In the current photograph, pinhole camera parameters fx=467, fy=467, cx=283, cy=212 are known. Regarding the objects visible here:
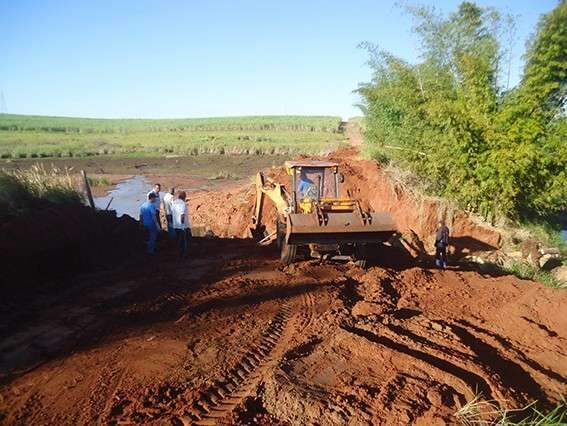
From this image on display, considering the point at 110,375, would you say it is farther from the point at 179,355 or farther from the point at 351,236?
the point at 351,236

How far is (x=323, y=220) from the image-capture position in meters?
9.34

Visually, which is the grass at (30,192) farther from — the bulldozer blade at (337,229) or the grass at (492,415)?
the grass at (492,415)

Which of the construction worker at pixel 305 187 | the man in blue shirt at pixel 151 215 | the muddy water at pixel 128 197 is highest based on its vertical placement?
the construction worker at pixel 305 187

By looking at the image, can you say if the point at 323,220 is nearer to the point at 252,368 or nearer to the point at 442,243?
the point at 442,243

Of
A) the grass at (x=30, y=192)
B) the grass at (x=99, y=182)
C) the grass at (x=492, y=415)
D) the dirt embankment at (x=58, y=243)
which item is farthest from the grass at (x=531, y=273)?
the grass at (x=99, y=182)

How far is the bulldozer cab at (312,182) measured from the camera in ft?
34.1

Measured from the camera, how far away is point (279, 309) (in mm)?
7312

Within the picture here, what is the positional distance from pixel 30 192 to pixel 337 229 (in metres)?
7.63

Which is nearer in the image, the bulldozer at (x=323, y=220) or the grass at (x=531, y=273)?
the bulldozer at (x=323, y=220)

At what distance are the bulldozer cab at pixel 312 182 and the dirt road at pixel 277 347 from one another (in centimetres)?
171

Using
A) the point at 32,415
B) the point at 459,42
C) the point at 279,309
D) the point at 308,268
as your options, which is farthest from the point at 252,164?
the point at 32,415

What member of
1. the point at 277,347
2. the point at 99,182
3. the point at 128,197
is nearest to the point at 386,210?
the point at 277,347

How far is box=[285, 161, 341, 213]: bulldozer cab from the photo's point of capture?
34.1 ft

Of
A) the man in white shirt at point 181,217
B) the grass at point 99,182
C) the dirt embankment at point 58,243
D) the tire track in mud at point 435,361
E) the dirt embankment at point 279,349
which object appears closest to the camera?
the dirt embankment at point 279,349
